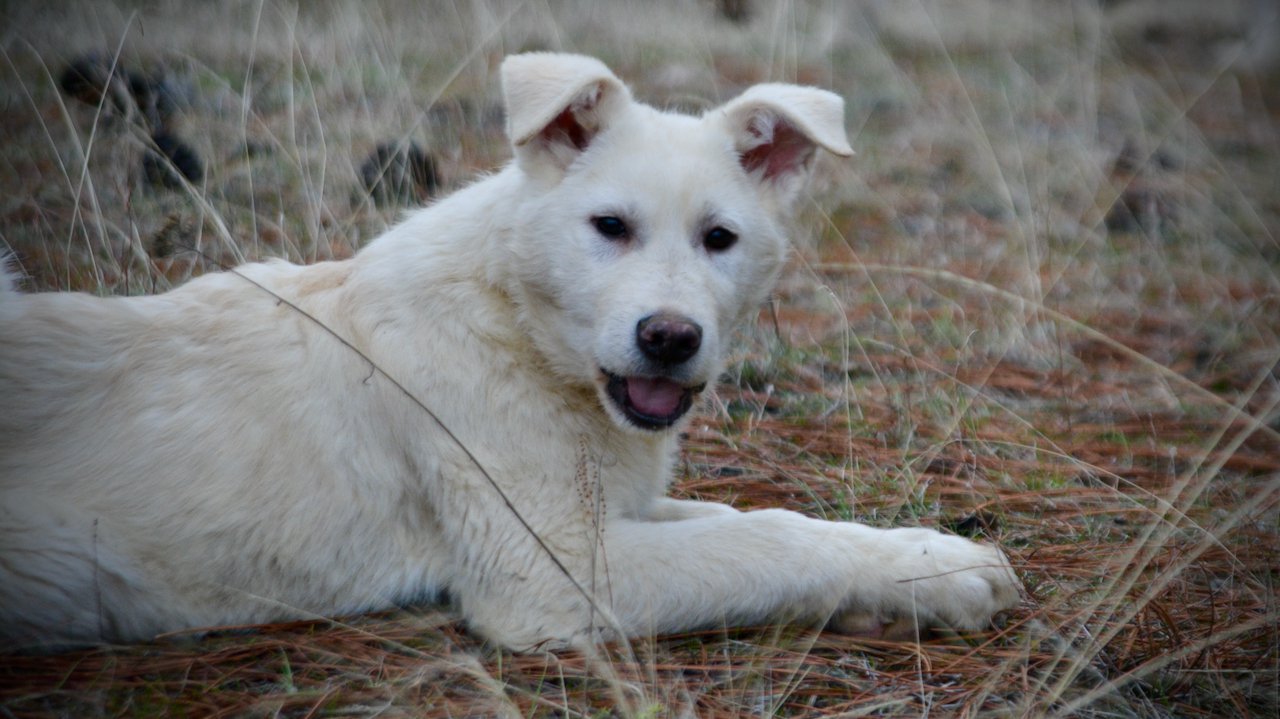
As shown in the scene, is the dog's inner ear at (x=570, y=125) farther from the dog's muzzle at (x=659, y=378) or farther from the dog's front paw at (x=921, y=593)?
the dog's front paw at (x=921, y=593)

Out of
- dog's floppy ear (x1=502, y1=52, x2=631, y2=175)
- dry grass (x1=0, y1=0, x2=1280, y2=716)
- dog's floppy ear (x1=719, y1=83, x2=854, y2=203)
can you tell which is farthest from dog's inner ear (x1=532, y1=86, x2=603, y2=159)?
dry grass (x1=0, y1=0, x2=1280, y2=716)

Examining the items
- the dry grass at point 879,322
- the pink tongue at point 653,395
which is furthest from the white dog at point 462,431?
the dry grass at point 879,322

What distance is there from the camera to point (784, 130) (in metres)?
3.40

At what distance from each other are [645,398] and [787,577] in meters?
0.63

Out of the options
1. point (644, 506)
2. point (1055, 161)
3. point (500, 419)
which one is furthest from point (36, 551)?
point (1055, 161)

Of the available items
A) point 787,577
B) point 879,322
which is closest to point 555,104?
point 787,577

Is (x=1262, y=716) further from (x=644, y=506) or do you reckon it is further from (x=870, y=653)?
(x=644, y=506)

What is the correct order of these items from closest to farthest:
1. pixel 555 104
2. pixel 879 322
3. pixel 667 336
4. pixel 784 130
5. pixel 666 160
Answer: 1. pixel 667 336
2. pixel 555 104
3. pixel 666 160
4. pixel 784 130
5. pixel 879 322

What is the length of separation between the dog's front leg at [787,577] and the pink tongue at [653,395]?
320 millimetres

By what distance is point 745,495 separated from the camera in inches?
153

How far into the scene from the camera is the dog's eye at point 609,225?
10.0 feet

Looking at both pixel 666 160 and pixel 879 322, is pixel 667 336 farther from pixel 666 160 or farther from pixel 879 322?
pixel 879 322

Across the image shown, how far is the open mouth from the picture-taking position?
9.97 feet

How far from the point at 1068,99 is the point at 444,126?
229 inches
